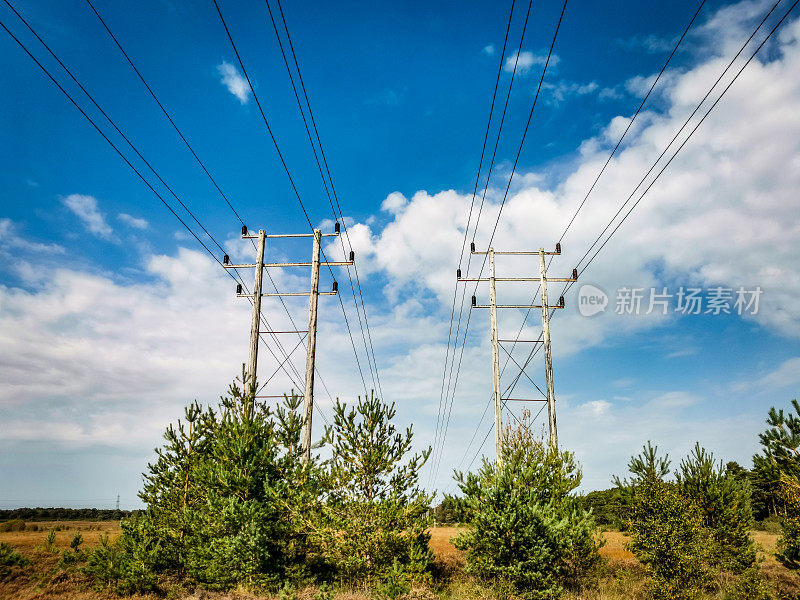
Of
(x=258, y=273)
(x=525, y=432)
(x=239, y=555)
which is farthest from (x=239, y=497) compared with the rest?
(x=525, y=432)

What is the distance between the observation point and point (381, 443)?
56.3 ft

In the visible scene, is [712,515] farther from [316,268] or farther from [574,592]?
[316,268]

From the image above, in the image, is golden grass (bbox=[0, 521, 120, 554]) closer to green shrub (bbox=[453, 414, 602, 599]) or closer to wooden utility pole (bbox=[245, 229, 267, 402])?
wooden utility pole (bbox=[245, 229, 267, 402])

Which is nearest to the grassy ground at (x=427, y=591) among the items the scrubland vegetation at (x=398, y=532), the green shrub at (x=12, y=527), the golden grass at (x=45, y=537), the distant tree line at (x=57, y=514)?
the scrubland vegetation at (x=398, y=532)

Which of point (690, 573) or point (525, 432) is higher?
point (525, 432)

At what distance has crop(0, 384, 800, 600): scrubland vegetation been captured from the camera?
1455 cm

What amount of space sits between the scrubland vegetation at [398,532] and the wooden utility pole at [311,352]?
0.85 m

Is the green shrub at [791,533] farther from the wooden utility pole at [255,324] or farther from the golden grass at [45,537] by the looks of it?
the golden grass at [45,537]

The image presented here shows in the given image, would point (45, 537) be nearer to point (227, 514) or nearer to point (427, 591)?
point (227, 514)

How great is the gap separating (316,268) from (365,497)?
9.21 meters

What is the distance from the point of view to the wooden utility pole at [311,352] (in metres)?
17.2

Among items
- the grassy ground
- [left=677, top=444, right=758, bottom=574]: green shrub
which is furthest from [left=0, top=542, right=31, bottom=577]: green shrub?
[left=677, top=444, right=758, bottom=574]: green shrub

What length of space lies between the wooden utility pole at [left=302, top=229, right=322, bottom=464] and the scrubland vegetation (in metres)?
0.85

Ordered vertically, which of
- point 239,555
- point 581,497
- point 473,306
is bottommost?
point 239,555
